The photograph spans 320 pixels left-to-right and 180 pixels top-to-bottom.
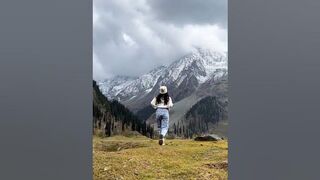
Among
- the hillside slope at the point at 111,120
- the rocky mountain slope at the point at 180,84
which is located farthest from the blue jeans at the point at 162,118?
the rocky mountain slope at the point at 180,84

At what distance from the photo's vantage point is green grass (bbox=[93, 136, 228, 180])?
24.2ft

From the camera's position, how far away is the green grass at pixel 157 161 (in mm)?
7383

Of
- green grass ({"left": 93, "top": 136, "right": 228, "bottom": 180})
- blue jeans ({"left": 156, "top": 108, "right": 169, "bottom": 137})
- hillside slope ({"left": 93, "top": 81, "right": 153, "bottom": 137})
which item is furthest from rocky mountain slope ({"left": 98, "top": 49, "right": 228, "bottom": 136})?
blue jeans ({"left": 156, "top": 108, "right": 169, "bottom": 137})

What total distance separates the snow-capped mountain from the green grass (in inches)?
103

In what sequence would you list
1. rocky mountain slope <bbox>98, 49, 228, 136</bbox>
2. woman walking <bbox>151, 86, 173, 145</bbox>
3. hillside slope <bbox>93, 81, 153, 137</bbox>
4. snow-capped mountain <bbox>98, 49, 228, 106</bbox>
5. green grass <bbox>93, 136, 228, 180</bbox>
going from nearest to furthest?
1. green grass <bbox>93, 136, 228, 180</bbox>
2. woman walking <bbox>151, 86, 173, 145</bbox>
3. hillside slope <bbox>93, 81, 153, 137</bbox>
4. rocky mountain slope <bbox>98, 49, 228, 136</bbox>
5. snow-capped mountain <bbox>98, 49, 228, 106</bbox>

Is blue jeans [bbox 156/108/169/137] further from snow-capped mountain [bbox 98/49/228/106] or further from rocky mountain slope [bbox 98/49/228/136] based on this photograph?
snow-capped mountain [bbox 98/49/228/106]

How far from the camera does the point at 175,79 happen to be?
11.9 metres

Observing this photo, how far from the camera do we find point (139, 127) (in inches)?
400

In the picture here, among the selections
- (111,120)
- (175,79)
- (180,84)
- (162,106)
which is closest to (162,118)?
(162,106)

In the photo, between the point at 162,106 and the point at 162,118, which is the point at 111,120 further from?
the point at 162,106

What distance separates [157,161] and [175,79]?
14.8ft
